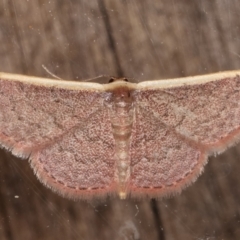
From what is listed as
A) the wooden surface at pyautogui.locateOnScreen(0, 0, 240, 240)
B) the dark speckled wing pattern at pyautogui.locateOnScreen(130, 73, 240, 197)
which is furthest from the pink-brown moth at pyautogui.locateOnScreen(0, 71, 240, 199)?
the wooden surface at pyautogui.locateOnScreen(0, 0, 240, 240)

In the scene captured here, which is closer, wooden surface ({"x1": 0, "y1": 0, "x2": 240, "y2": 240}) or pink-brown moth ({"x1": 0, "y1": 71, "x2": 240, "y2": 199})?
pink-brown moth ({"x1": 0, "y1": 71, "x2": 240, "y2": 199})

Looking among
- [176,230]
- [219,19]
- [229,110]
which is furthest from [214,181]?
[219,19]

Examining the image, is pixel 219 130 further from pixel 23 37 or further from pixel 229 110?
pixel 23 37

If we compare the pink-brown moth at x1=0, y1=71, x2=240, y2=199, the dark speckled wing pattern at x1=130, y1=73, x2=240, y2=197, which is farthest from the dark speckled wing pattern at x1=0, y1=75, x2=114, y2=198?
the dark speckled wing pattern at x1=130, y1=73, x2=240, y2=197

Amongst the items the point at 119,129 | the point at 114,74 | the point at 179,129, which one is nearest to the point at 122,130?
the point at 119,129

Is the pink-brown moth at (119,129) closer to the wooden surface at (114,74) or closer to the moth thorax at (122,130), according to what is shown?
the moth thorax at (122,130)

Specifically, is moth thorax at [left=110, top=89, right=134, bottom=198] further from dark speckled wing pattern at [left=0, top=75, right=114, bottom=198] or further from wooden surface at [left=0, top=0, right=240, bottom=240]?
wooden surface at [left=0, top=0, right=240, bottom=240]
